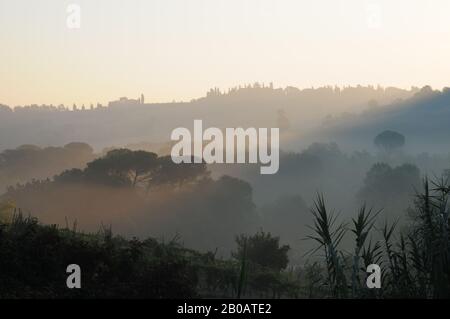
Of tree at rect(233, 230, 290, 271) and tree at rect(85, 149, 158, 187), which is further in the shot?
tree at rect(85, 149, 158, 187)

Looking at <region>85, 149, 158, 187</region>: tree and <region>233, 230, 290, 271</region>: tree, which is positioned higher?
<region>85, 149, 158, 187</region>: tree

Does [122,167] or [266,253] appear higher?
[122,167]

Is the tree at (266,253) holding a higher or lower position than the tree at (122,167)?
lower

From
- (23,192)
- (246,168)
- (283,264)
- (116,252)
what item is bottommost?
(116,252)

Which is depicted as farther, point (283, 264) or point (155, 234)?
point (155, 234)

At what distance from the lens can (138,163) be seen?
80.6 meters

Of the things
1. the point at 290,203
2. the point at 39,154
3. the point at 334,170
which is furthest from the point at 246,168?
the point at 39,154

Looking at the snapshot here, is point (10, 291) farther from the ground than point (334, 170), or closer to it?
closer to it

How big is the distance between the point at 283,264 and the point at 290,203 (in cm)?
7249

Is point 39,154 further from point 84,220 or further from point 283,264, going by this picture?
point 283,264

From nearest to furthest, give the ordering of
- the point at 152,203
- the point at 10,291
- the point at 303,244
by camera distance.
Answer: the point at 10,291 < the point at 152,203 < the point at 303,244

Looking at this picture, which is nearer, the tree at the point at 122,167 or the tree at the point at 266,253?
the tree at the point at 266,253

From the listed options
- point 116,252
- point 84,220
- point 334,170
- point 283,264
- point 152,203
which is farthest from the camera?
point 334,170

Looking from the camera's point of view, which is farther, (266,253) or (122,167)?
(122,167)
